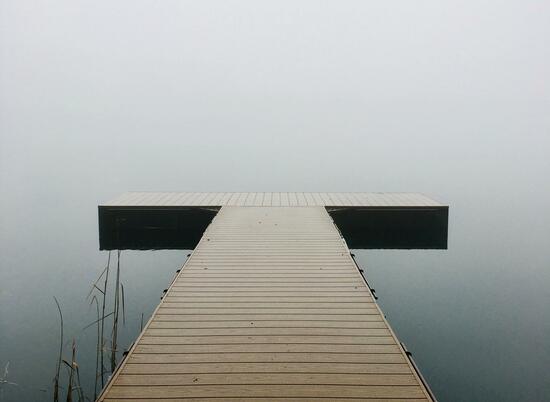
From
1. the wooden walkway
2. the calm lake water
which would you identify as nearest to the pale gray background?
the calm lake water

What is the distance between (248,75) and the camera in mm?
95812

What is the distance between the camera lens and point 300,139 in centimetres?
5022

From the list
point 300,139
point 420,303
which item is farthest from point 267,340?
point 300,139

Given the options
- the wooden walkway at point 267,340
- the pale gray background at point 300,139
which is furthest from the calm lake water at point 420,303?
the wooden walkway at point 267,340

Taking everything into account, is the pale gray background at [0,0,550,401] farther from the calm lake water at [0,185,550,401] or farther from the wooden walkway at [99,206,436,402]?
the wooden walkway at [99,206,436,402]

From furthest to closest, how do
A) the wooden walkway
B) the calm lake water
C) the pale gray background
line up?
1. the pale gray background
2. the calm lake water
3. the wooden walkway

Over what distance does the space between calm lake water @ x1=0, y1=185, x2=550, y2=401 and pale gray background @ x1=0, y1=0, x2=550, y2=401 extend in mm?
29

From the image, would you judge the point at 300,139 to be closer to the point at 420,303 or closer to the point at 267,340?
the point at 420,303

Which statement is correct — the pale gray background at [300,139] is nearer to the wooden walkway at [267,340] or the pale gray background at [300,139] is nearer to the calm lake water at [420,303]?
the calm lake water at [420,303]

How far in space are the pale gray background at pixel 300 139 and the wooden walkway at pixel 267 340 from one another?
52.9 inches

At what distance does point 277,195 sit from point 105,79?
8804 centimetres

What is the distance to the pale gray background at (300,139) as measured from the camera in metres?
5.47

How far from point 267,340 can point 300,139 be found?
47.9 meters

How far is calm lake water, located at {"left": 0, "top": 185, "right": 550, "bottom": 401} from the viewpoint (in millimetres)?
4293
